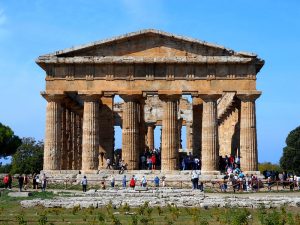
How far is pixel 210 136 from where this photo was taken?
47312 mm

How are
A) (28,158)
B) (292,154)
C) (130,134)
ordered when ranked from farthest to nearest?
(28,158), (292,154), (130,134)

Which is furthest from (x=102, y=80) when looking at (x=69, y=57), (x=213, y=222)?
(x=213, y=222)

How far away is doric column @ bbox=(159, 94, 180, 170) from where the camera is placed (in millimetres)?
47469

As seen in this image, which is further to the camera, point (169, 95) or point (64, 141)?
point (64, 141)

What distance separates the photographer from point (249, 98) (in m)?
47.1

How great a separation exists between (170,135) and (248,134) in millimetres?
5912

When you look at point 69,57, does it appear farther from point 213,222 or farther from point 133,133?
point 213,222

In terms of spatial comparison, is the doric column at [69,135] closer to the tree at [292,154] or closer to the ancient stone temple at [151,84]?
the ancient stone temple at [151,84]

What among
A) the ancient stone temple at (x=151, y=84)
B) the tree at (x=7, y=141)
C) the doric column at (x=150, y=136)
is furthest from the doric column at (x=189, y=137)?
the tree at (x=7, y=141)

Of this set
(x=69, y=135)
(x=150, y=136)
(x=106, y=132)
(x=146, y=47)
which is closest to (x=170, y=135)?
(x=146, y=47)

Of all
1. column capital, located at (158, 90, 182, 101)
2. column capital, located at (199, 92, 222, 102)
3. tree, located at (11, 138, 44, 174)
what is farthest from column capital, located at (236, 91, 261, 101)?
tree, located at (11, 138, 44, 174)

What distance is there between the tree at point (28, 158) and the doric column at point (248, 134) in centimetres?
4598

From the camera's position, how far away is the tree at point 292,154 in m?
82.2

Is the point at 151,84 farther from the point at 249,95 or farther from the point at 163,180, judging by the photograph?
the point at 163,180
